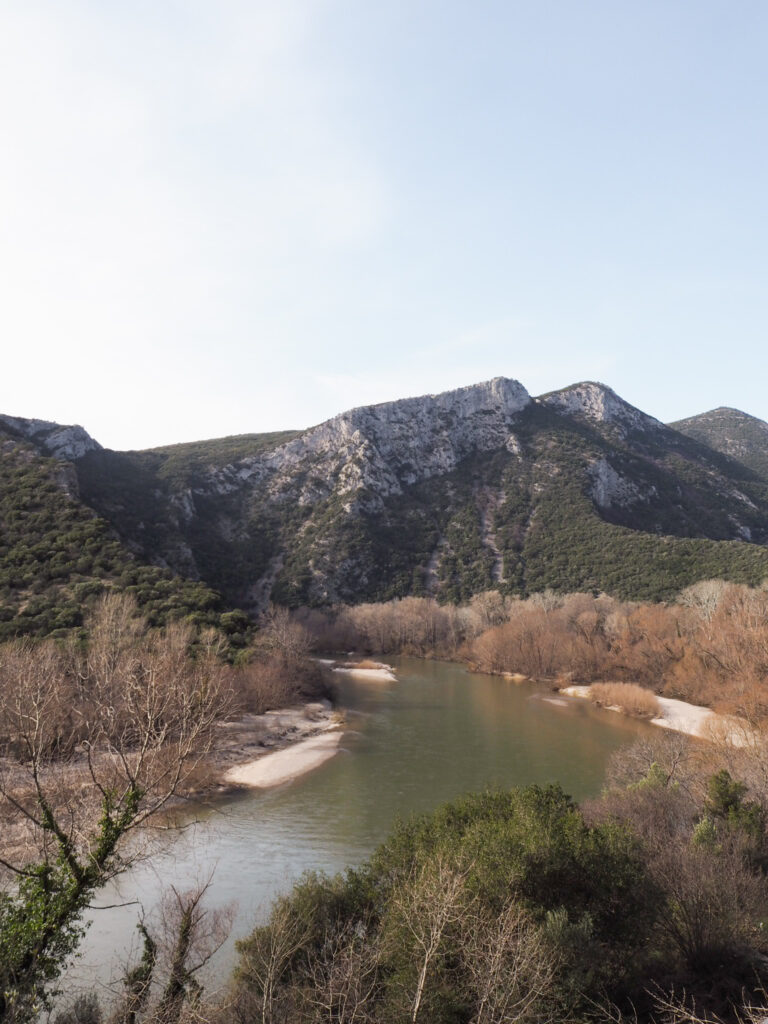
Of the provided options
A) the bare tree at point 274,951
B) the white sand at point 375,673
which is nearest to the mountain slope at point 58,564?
the white sand at point 375,673

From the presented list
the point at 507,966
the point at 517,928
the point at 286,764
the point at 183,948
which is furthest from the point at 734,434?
the point at 183,948

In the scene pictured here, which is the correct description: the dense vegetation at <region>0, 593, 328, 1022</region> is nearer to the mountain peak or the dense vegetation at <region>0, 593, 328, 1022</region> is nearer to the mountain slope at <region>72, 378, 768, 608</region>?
the mountain slope at <region>72, 378, 768, 608</region>

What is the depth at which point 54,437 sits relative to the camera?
100 metres

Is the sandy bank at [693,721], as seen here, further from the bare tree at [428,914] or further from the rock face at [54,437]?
the rock face at [54,437]

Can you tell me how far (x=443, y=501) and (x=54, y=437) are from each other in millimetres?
76017

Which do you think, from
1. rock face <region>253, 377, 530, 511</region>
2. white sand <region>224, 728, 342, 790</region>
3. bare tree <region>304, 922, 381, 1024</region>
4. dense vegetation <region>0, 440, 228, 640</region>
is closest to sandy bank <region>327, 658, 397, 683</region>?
dense vegetation <region>0, 440, 228, 640</region>

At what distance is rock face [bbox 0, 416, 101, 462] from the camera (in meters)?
97.7

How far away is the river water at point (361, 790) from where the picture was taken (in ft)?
65.8

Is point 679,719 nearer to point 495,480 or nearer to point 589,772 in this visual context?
point 589,772

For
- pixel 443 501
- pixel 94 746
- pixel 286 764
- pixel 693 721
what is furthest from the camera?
pixel 443 501

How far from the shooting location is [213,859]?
77.8ft

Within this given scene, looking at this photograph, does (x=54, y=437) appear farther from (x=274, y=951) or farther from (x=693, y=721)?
(x=274, y=951)

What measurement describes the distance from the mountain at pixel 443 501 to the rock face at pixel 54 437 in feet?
1.26

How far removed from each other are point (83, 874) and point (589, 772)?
32.6 m
